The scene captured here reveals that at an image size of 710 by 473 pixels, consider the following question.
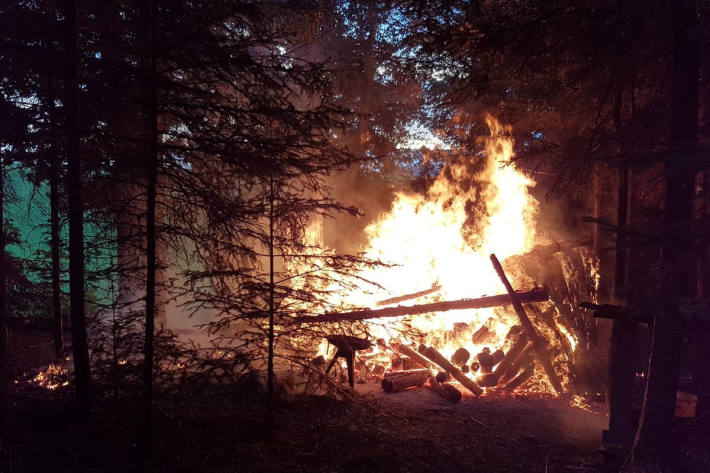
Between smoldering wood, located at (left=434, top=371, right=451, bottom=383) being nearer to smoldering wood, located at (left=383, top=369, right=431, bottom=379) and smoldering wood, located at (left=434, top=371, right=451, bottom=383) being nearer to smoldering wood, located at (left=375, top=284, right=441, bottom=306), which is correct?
smoldering wood, located at (left=383, top=369, right=431, bottom=379)

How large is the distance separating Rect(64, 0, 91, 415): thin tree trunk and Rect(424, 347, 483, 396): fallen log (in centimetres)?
760

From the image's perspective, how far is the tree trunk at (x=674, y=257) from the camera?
549 cm

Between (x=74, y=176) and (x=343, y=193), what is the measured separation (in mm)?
15772

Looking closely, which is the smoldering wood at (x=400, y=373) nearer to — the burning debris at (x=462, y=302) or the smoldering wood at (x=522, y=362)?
the burning debris at (x=462, y=302)

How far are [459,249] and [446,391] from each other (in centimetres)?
543

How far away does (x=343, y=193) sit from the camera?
74.3 feet

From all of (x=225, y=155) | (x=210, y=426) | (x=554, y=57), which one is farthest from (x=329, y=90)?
(x=210, y=426)

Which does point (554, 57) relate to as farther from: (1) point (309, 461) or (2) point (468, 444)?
(1) point (309, 461)

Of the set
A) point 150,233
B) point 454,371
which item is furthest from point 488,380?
point 150,233

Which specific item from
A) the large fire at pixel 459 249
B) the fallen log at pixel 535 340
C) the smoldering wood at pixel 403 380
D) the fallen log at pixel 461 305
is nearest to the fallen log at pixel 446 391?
the smoldering wood at pixel 403 380

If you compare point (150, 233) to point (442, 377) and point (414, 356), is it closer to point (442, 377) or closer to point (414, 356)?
point (414, 356)

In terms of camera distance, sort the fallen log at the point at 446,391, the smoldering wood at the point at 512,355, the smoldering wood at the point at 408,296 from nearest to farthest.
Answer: the fallen log at the point at 446,391 < the smoldering wood at the point at 512,355 < the smoldering wood at the point at 408,296

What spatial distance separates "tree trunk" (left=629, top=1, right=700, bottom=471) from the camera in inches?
216

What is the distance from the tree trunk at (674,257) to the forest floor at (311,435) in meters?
0.73
